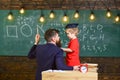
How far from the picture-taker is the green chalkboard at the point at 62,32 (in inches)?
320

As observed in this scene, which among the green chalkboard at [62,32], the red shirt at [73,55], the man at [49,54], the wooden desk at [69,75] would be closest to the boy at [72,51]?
the red shirt at [73,55]

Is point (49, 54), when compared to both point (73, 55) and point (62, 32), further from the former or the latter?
point (62, 32)

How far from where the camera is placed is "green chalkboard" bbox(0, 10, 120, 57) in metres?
8.14

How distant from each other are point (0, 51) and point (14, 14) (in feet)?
3.12

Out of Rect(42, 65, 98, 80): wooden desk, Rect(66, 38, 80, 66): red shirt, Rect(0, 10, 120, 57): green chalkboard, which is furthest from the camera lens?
Rect(0, 10, 120, 57): green chalkboard

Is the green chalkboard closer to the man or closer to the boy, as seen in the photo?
the boy

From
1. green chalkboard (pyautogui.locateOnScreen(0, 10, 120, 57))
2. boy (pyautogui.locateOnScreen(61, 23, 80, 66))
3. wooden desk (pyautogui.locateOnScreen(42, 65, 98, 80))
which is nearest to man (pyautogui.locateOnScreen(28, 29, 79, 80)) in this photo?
wooden desk (pyautogui.locateOnScreen(42, 65, 98, 80))

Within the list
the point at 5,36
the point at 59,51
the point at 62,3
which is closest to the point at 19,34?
the point at 5,36

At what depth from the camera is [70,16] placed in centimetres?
821

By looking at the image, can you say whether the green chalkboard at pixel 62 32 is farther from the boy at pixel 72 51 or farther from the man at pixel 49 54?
the man at pixel 49 54

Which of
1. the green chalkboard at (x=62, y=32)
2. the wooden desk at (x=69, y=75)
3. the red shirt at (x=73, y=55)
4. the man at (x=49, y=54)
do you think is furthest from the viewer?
the green chalkboard at (x=62, y=32)

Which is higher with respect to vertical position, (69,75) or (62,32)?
(62,32)

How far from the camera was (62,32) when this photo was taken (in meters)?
8.27

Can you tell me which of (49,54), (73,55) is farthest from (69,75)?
(73,55)
